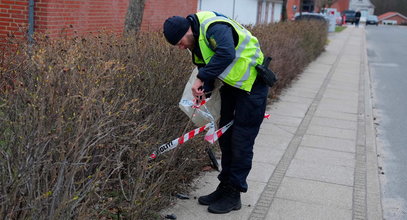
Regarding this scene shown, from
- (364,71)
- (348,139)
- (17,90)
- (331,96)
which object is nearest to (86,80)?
(17,90)

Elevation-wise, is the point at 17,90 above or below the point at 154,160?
above

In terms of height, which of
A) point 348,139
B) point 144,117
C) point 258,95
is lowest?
point 348,139

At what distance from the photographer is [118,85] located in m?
4.32

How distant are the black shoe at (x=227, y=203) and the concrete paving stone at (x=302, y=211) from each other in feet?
0.92

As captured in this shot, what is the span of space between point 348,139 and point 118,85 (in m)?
4.30

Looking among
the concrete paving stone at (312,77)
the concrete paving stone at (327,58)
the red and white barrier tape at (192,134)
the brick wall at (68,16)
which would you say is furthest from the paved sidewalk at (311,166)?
the concrete paving stone at (327,58)

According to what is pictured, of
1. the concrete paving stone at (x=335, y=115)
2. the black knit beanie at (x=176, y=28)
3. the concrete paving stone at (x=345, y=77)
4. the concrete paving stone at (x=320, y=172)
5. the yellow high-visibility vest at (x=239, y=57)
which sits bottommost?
the concrete paving stone at (x=335, y=115)

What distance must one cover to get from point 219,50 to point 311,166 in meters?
2.64

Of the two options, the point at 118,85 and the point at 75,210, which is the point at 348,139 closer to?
the point at 118,85

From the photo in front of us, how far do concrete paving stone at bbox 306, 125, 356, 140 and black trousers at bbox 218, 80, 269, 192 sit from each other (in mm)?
3562

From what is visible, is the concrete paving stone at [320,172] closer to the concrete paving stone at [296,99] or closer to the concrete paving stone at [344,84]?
the concrete paving stone at [296,99]

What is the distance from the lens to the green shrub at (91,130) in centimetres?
306

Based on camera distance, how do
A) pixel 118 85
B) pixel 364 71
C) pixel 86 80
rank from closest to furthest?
1. pixel 86 80
2. pixel 118 85
3. pixel 364 71

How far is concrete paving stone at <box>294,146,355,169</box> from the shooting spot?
6.42m
